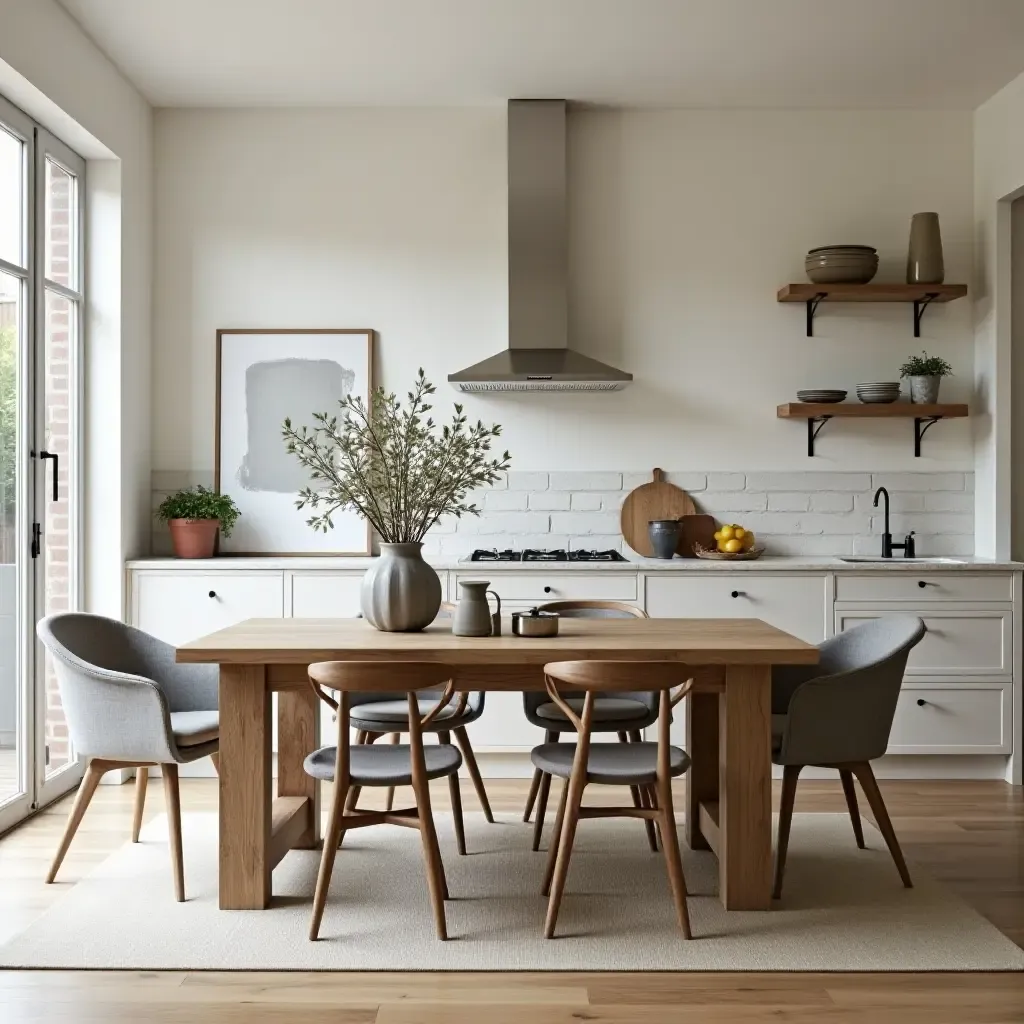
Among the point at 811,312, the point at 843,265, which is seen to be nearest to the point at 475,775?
the point at 811,312

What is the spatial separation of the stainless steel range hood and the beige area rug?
2349 mm

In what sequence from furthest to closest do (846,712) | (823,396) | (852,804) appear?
(823,396)
(852,804)
(846,712)

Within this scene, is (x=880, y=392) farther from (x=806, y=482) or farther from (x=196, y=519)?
(x=196, y=519)

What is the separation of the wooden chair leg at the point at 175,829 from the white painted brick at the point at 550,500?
2.41 metres

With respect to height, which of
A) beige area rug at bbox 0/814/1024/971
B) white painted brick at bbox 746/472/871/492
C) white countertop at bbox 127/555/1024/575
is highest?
white painted brick at bbox 746/472/871/492

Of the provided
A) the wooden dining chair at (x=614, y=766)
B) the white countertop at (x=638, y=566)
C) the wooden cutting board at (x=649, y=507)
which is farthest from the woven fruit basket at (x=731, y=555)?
the wooden dining chair at (x=614, y=766)

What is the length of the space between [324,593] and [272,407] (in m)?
1.03

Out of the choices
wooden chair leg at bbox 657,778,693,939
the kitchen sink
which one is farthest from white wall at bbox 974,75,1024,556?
wooden chair leg at bbox 657,778,693,939

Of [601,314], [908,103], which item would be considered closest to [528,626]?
[601,314]

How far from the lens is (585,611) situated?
13.9 feet

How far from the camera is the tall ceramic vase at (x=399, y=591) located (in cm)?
340

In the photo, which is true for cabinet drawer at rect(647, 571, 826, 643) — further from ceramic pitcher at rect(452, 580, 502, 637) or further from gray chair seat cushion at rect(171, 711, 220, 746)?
gray chair seat cushion at rect(171, 711, 220, 746)

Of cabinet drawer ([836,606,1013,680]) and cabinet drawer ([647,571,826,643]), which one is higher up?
cabinet drawer ([647,571,826,643])

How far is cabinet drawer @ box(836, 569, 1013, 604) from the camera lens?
4.76m
